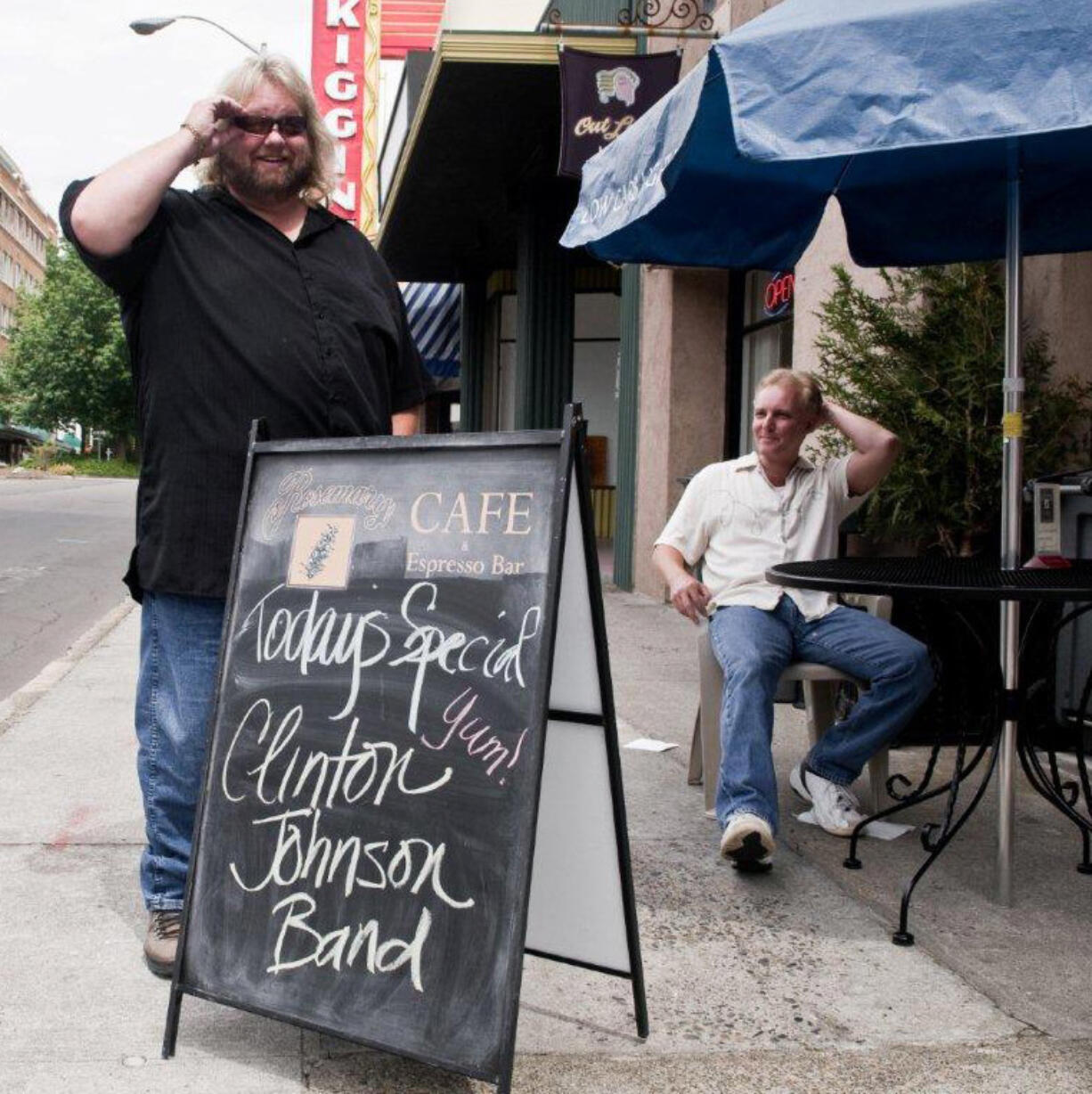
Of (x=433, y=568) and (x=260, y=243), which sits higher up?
(x=260, y=243)

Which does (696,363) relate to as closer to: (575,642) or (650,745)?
(650,745)

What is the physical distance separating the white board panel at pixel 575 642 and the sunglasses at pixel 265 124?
1139 millimetres

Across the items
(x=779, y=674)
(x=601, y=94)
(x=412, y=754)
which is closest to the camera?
(x=412, y=754)

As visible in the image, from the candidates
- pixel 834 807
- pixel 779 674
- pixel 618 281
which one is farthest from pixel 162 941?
pixel 618 281

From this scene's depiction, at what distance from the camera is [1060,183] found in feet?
14.3

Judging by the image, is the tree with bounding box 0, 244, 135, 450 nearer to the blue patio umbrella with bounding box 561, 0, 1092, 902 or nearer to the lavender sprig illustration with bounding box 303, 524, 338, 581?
the blue patio umbrella with bounding box 561, 0, 1092, 902

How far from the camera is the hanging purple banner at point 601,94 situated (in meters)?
9.33

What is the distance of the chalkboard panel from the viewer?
243cm

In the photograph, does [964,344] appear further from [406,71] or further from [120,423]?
[120,423]

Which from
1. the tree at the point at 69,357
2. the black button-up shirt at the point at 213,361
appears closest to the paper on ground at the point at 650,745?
the black button-up shirt at the point at 213,361

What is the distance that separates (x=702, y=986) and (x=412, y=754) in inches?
39.5

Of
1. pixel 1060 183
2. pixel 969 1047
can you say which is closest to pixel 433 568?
pixel 969 1047

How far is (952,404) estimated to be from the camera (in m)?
5.43

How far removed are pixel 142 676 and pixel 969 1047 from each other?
2011 mm
